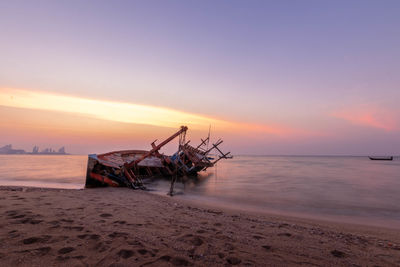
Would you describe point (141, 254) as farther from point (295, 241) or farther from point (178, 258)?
point (295, 241)

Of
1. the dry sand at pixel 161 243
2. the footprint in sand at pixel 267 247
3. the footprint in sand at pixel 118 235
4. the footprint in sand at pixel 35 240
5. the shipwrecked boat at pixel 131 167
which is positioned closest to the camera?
the dry sand at pixel 161 243

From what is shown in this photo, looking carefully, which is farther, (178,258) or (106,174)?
(106,174)

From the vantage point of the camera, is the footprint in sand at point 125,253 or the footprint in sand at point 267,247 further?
the footprint in sand at point 267,247

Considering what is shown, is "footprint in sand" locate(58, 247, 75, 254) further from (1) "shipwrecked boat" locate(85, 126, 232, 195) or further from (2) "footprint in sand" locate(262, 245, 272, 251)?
(1) "shipwrecked boat" locate(85, 126, 232, 195)

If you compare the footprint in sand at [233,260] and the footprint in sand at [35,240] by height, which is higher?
the footprint in sand at [233,260]

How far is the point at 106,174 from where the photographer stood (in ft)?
47.7

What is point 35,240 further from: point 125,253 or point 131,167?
point 131,167

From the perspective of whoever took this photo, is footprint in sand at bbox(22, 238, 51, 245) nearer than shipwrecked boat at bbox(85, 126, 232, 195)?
Yes

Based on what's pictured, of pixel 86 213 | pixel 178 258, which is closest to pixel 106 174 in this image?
pixel 86 213

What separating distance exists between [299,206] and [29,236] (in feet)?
41.6

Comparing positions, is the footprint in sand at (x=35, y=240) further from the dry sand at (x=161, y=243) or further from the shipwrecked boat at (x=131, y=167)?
the shipwrecked boat at (x=131, y=167)

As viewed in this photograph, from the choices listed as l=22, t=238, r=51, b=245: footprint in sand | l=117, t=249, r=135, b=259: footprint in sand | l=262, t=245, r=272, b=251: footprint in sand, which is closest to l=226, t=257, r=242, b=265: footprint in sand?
l=262, t=245, r=272, b=251: footprint in sand

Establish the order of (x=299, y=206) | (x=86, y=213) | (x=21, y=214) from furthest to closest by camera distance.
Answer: (x=299, y=206) → (x=86, y=213) → (x=21, y=214)

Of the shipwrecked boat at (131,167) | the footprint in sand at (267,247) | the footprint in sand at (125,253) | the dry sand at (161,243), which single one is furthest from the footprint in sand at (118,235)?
the shipwrecked boat at (131,167)
